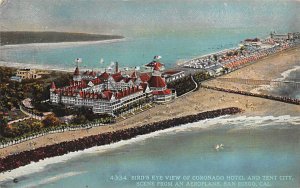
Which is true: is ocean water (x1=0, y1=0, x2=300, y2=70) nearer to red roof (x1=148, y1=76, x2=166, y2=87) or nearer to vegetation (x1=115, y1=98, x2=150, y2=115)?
red roof (x1=148, y1=76, x2=166, y2=87)

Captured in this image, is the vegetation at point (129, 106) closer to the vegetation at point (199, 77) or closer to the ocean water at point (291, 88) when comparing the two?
the vegetation at point (199, 77)

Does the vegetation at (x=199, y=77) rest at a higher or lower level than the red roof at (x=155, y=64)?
lower

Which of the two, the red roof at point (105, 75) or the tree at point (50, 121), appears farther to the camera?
the red roof at point (105, 75)

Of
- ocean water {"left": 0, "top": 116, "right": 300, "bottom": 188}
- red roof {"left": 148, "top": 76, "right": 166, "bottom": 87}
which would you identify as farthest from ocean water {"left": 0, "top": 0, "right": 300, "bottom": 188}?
red roof {"left": 148, "top": 76, "right": 166, "bottom": 87}

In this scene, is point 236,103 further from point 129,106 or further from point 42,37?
point 42,37

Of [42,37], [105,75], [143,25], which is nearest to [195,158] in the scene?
[105,75]

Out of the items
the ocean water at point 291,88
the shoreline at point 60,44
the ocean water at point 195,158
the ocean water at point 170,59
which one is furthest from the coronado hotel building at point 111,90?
the ocean water at point 291,88

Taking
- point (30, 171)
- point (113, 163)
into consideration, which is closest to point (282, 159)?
point (113, 163)
